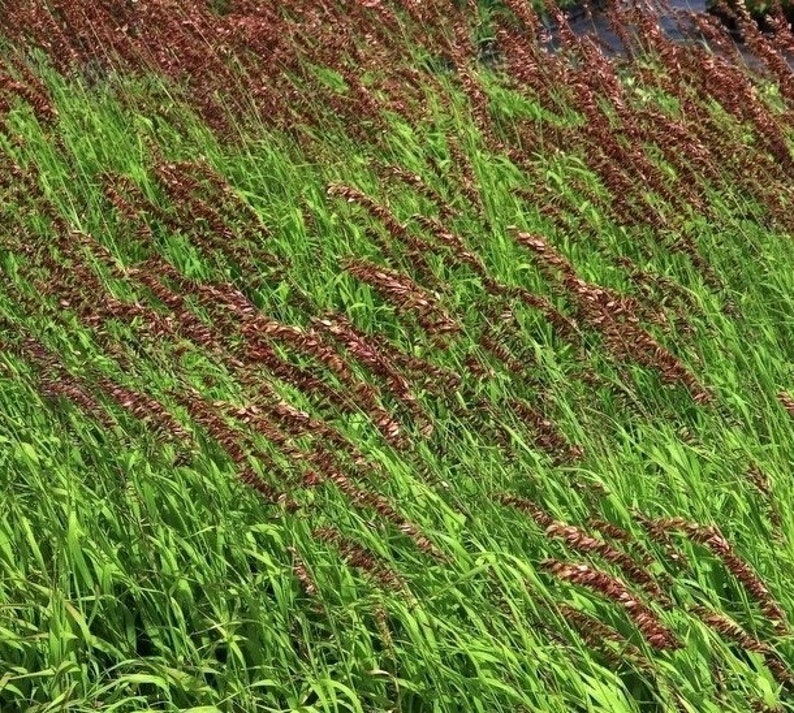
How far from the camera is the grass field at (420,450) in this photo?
8.33 feet

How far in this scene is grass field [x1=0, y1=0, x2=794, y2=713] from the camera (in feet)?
8.33

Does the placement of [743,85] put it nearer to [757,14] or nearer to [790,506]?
[790,506]

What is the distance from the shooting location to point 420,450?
126 inches

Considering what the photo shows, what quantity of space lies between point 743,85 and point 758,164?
12.6 inches

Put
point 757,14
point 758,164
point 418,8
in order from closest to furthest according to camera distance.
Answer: point 758,164
point 418,8
point 757,14

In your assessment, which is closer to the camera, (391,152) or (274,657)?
(274,657)

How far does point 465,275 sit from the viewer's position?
4633mm

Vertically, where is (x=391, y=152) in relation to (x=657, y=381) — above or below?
above

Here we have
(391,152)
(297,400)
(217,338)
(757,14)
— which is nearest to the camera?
(217,338)

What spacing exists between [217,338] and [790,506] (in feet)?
4.92

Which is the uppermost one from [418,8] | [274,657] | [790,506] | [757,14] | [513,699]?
[418,8]

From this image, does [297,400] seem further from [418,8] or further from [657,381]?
[418,8]

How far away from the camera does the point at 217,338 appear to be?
2.76 m

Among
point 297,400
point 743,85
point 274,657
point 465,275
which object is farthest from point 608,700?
point 743,85
